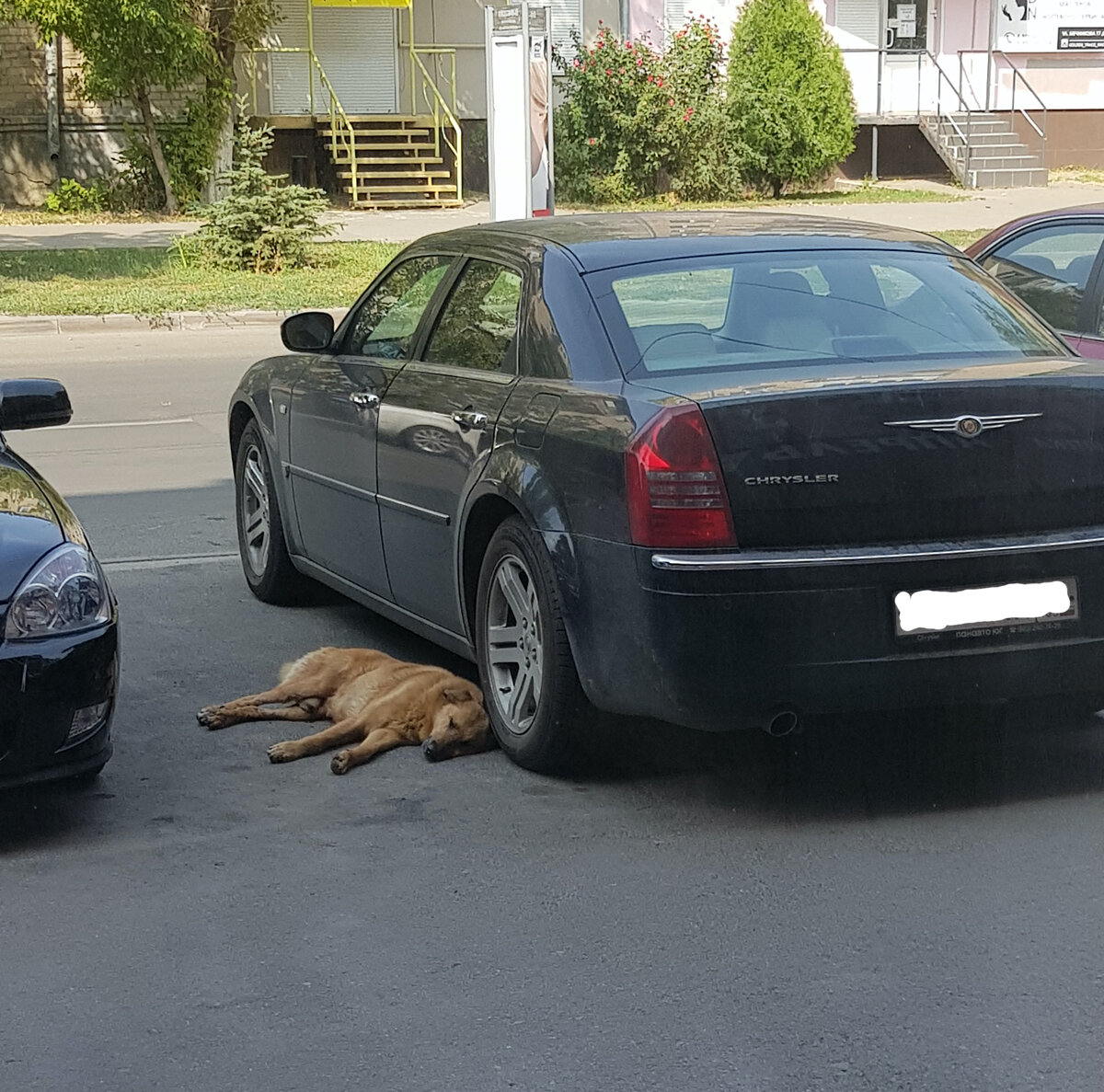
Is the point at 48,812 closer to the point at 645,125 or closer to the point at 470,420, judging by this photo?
the point at 470,420

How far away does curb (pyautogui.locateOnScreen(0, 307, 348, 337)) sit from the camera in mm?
17859

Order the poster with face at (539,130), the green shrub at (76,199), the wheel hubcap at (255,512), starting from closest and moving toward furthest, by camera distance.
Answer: the wheel hubcap at (255,512) → the poster with face at (539,130) → the green shrub at (76,199)

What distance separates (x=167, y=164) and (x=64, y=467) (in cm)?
1919

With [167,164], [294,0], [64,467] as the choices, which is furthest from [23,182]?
[64,467]

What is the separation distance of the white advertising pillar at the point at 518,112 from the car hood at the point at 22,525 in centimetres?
1607

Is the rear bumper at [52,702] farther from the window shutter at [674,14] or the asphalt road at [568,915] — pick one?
the window shutter at [674,14]

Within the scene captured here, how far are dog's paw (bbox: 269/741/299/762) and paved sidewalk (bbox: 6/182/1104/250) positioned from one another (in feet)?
61.1

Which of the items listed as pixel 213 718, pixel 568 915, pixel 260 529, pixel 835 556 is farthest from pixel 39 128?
pixel 568 915

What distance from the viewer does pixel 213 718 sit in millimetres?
5789

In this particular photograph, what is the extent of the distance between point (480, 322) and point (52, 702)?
1.90 meters

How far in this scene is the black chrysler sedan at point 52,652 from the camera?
180 inches

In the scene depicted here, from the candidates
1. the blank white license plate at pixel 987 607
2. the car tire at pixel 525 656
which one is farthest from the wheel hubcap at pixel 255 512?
the blank white license plate at pixel 987 607

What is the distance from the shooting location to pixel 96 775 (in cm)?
532

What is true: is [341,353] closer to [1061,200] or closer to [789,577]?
[789,577]
